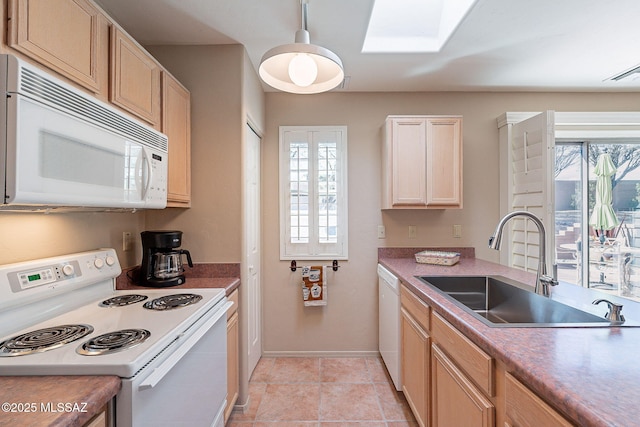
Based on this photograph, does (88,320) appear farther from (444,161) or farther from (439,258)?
(444,161)

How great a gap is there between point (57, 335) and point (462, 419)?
1531mm

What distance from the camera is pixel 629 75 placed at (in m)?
2.47

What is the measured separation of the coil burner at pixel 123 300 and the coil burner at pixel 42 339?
0.91 ft

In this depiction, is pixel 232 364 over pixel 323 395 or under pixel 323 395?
Answer: over

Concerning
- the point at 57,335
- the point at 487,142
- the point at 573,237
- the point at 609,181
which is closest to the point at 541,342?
the point at 57,335

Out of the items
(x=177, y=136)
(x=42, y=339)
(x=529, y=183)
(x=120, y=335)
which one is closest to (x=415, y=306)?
(x=120, y=335)

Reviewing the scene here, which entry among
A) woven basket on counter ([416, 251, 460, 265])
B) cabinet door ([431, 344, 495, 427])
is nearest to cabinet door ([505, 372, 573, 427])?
cabinet door ([431, 344, 495, 427])

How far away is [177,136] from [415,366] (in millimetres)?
2007

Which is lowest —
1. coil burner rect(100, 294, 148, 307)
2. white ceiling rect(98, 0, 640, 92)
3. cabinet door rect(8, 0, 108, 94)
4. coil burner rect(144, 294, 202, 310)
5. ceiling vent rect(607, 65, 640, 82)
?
coil burner rect(144, 294, 202, 310)

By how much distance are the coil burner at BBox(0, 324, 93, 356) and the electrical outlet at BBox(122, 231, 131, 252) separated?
0.81 m

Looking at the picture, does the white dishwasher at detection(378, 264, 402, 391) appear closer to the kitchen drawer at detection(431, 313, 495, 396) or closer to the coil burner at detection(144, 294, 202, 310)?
the kitchen drawer at detection(431, 313, 495, 396)

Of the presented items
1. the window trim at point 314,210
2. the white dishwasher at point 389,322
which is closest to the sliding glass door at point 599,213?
the white dishwasher at point 389,322

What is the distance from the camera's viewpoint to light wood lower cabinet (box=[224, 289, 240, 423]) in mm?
1845

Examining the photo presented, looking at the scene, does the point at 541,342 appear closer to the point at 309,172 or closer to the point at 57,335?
the point at 57,335
